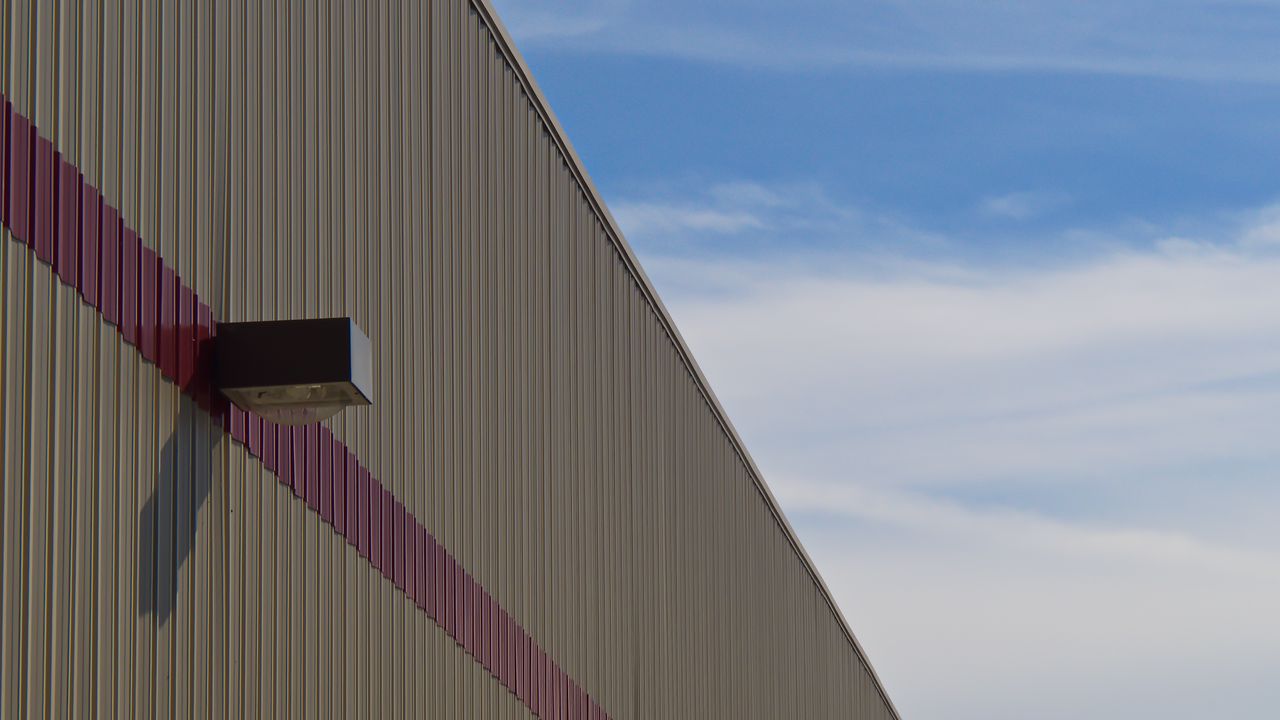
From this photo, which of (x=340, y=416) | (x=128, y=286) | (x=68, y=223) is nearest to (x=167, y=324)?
(x=128, y=286)

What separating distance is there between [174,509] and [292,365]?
0.72 metres

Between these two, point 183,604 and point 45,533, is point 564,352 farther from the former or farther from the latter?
point 45,533

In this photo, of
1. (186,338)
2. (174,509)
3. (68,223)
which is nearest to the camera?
(68,223)

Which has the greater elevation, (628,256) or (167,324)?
(628,256)

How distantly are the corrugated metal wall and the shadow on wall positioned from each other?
0.02m

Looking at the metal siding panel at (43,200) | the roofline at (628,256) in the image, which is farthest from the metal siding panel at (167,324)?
the roofline at (628,256)

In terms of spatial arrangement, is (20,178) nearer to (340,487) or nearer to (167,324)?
(167,324)

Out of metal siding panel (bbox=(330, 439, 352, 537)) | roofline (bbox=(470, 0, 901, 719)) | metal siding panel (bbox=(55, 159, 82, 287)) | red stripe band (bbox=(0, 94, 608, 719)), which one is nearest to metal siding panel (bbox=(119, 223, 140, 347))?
red stripe band (bbox=(0, 94, 608, 719))

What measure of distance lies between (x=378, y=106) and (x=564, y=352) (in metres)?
3.79

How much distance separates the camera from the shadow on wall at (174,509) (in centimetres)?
609

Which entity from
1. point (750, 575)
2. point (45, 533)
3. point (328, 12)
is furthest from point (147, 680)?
point (750, 575)

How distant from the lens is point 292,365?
6.61m

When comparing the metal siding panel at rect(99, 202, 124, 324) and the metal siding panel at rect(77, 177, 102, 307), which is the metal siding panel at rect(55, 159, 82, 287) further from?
the metal siding panel at rect(99, 202, 124, 324)

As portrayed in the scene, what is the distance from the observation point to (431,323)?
9500 mm
